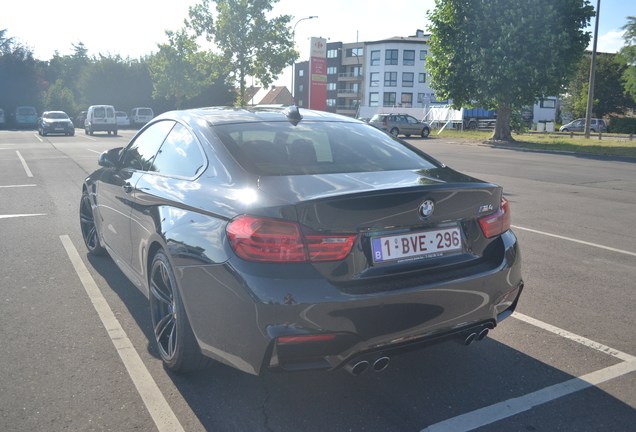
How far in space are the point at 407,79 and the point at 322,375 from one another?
303 feet

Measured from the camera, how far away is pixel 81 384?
332cm

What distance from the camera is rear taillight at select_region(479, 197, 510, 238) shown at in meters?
3.29

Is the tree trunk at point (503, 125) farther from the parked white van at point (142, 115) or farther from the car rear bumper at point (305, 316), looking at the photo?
the parked white van at point (142, 115)

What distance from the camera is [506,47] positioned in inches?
1121

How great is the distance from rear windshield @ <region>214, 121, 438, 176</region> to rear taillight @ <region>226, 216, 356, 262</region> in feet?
1.83

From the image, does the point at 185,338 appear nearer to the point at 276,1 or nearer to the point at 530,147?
the point at 530,147

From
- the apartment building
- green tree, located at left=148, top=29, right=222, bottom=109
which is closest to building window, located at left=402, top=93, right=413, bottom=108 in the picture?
the apartment building

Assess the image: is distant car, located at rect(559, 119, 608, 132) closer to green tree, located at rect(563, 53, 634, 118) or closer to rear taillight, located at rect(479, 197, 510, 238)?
green tree, located at rect(563, 53, 634, 118)

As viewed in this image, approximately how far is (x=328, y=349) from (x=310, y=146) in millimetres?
1495

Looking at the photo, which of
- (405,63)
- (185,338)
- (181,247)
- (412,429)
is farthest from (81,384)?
(405,63)

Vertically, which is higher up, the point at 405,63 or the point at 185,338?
the point at 405,63

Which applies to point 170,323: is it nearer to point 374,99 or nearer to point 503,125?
point 503,125

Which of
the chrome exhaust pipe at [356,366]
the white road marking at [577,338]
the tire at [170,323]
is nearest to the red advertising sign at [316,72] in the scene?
the white road marking at [577,338]

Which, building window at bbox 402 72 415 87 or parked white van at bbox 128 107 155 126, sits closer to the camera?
parked white van at bbox 128 107 155 126
